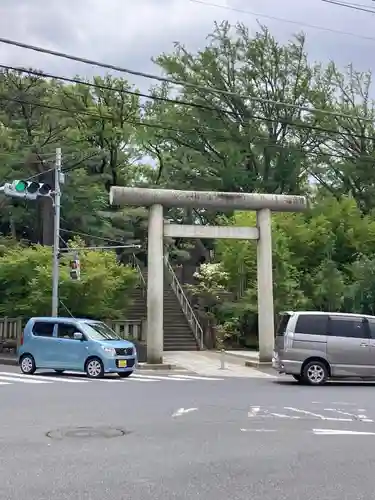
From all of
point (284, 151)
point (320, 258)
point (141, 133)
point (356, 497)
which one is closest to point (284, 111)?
point (284, 151)

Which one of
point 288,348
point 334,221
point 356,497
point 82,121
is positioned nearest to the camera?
point 356,497

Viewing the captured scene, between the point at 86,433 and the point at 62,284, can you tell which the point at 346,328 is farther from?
the point at 62,284

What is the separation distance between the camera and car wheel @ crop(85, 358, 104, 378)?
19.8 metres

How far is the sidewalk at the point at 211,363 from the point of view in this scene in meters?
23.0

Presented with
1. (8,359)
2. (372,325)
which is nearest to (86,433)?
(372,325)

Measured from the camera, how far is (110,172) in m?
45.2

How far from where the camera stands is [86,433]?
32.4 ft

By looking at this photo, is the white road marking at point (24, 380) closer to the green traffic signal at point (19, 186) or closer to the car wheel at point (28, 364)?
the car wheel at point (28, 364)

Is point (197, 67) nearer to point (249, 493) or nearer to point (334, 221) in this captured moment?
point (334, 221)

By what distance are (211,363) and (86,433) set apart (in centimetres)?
1690

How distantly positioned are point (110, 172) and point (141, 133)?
4.01 metres

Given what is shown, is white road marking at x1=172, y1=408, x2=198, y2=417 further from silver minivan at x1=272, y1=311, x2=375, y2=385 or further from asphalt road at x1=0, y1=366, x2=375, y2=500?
silver minivan at x1=272, y1=311, x2=375, y2=385

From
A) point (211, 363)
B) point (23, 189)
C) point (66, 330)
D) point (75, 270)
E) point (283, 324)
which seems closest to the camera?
point (283, 324)

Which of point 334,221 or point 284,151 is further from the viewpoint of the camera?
point 284,151
